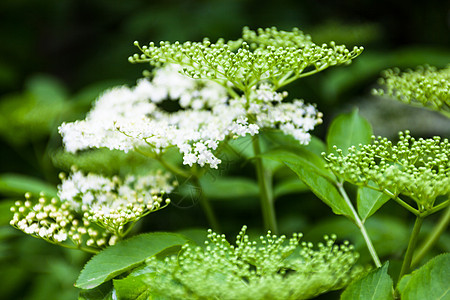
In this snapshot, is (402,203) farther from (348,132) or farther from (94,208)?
(94,208)

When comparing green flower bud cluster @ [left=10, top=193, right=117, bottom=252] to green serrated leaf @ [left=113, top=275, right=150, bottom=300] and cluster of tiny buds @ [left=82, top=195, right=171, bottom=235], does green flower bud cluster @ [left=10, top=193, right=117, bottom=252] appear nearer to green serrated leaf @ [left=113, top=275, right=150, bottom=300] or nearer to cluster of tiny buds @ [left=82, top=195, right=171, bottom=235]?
cluster of tiny buds @ [left=82, top=195, right=171, bottom=235]

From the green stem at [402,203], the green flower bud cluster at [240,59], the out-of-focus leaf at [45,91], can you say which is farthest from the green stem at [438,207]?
the out-of-focus leaf at [45,91]

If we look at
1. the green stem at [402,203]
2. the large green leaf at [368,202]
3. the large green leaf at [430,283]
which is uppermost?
the large green leaf at [368,202]

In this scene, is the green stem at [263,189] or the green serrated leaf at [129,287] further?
the green stem at [263,189]

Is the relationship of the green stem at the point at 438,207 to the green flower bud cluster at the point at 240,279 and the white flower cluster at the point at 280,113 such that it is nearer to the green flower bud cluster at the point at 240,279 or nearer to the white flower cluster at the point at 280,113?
the green flower bud cluster at the point at 240,279

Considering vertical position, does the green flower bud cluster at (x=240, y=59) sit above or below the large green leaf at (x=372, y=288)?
above

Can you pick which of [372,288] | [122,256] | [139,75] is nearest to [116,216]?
[122,256]
